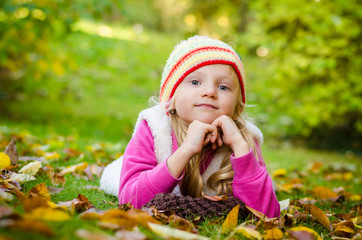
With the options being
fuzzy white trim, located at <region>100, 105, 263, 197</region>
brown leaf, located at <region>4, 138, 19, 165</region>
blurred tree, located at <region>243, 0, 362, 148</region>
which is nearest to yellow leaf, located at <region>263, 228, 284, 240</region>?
fuzzy white trim, located at <region>100, 105, 263, 197</region>

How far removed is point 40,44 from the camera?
6.16 meters

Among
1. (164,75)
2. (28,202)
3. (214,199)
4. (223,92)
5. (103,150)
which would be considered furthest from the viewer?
(103,150)

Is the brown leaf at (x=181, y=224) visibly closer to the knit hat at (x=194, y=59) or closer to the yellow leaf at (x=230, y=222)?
the yellow leaf at (x=230, y=222)

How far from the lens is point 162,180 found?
1.92 m

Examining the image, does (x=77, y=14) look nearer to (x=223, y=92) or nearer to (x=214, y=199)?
(x=223, y=92)

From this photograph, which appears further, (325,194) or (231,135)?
(325,194)

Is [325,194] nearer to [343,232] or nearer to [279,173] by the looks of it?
[279,173]

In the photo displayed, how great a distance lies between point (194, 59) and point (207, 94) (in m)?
0.27

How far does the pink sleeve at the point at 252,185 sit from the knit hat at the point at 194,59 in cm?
58

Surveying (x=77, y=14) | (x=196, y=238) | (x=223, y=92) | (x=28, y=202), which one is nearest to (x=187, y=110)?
(x=223, y=92)

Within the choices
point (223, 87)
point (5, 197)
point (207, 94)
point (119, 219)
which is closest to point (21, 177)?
point (5, 197)

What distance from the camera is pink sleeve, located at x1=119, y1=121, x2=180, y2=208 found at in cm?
193

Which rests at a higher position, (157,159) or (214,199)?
(157,159)

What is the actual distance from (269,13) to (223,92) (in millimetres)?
4790
